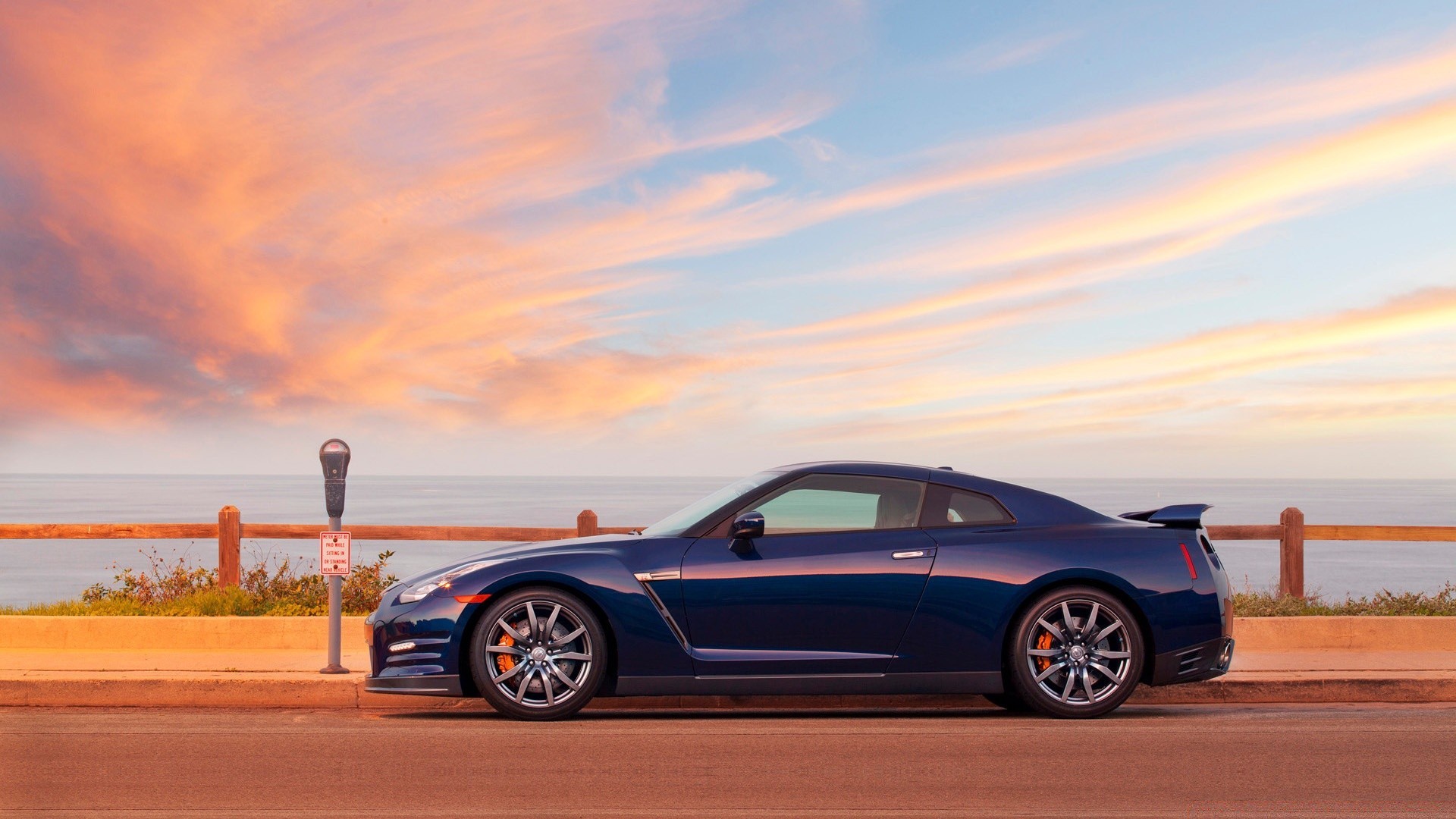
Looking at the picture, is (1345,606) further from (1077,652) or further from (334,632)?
(334,632)

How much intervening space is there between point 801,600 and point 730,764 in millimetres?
1376

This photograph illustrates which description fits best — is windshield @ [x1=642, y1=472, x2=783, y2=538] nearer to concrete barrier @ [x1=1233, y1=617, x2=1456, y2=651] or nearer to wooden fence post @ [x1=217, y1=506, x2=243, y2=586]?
concrete barrier @ [x1=1233, y1=617, x2=1456, y2=651]

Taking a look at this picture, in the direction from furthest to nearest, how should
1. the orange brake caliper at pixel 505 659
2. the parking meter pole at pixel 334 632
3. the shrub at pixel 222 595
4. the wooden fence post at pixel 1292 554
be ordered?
the wooden fence post at pixel 1292 554, the shrub at pixel 222 595, the parking meter pole at pixel 334 632, the orange brake caliper at pixel 505 659

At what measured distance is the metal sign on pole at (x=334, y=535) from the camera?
31.3ft

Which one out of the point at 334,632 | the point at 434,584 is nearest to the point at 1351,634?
the point at 434,584

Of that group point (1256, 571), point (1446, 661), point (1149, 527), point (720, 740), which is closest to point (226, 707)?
point (720, 740)

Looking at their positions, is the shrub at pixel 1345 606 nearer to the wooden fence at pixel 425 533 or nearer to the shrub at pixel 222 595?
the wooden fence at pixel 425 533

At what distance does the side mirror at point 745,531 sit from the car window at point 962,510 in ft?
3.67

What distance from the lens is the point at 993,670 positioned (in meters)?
7.81

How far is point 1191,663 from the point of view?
7.94 meters

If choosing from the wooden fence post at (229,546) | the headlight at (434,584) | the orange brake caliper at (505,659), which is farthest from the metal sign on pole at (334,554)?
the wooden fence post at (229,546)

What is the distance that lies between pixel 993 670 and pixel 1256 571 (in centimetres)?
4483

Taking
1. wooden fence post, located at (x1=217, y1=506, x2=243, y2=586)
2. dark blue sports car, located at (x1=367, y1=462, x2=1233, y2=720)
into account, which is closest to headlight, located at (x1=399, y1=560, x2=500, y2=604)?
dark blue sports car, located at (x1=367, y1=462, x2=1233, y2=720)

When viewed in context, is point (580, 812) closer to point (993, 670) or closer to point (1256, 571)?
point (993, 670)
